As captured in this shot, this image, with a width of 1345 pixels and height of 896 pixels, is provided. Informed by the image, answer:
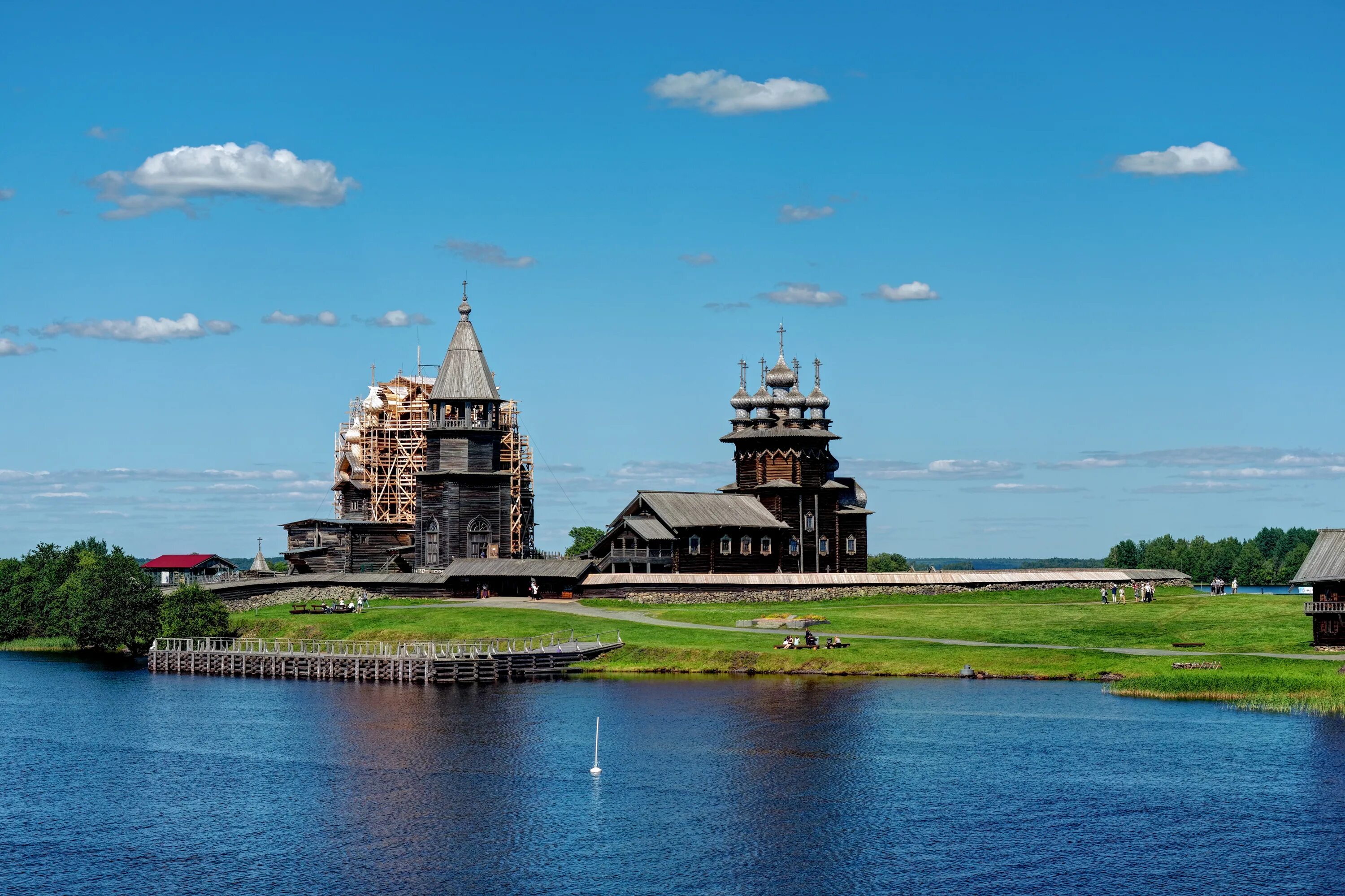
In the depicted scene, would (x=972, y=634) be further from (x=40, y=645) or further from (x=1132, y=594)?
(x=40, y=645)

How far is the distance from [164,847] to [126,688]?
39.4 metres

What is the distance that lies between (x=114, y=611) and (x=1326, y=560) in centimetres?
7301

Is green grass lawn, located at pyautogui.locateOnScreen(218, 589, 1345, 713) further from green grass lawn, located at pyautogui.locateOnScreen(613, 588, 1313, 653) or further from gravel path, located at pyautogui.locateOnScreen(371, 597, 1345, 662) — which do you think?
→ gravel path, located at pyautogui.locateOnScreen(371, 597, 1345, 662)

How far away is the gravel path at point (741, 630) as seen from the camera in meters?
69.5

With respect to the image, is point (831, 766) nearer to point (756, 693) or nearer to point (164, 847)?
point (756, 693)

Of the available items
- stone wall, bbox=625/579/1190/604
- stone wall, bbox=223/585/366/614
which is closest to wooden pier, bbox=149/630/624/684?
stone wall, bbox=223/585/366/614

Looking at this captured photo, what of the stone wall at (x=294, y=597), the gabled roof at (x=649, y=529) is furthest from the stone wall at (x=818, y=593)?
the stone wall at (x=294, y=597)

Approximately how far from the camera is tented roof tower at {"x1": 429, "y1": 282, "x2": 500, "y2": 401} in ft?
350

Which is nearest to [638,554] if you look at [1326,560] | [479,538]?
[479,538]

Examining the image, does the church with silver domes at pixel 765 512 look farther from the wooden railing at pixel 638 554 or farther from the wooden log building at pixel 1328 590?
the wooden log building at pixel 1328 590

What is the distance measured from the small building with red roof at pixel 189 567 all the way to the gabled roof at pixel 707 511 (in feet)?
154

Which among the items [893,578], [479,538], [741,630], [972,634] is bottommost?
[972,634]

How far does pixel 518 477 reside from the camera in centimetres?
11719

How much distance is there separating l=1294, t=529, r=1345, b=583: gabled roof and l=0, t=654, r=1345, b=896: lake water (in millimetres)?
11199
